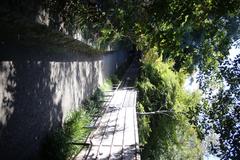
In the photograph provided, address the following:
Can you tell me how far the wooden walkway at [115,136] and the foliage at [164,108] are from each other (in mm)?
4700

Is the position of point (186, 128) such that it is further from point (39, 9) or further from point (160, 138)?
point (39, 9)

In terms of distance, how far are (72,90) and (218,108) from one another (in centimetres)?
355

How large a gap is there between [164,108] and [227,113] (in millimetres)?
10153

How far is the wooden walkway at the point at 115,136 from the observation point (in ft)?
20.5

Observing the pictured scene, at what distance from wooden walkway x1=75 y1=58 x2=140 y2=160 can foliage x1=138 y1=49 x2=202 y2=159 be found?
470 centimetres

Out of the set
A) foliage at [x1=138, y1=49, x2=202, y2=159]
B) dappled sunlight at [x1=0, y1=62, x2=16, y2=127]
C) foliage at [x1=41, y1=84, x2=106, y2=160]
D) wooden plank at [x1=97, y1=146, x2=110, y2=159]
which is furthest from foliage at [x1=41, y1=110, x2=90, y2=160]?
foliage at [x1=138, y1=49, x2=202, y2=159]

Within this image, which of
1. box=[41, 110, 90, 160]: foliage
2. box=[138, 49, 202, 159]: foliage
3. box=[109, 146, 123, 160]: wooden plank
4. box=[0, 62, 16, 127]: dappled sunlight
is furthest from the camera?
box=[138, 49, 202, 159]: foliage

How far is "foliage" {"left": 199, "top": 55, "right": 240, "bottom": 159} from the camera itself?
6938 millimetres

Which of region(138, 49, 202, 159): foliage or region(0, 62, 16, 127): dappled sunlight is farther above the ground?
region(0, 62, 16, 127): dappled sunlight

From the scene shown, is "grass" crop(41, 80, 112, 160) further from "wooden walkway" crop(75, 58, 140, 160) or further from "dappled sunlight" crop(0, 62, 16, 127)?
"dappled sunlight" crop(0, 62, 16, 127)

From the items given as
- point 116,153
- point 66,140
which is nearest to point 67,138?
point 66,140

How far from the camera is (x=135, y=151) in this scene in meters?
6.37

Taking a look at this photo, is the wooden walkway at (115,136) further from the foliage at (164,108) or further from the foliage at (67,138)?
the foliage at (164,108)

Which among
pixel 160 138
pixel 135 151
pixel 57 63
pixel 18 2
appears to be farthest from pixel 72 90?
pixel 160 138
